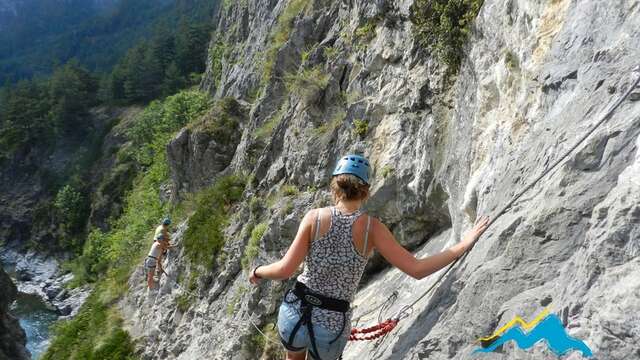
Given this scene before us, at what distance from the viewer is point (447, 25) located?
848 cm

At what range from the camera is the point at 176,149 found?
928 inches

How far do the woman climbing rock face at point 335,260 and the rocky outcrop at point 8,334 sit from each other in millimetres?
24101

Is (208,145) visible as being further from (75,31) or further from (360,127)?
(75,31)

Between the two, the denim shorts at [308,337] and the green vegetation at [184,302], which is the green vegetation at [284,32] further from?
the denim shorts at [308,337]

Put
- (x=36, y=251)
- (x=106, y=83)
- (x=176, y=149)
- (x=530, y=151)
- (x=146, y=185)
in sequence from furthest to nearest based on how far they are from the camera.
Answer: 1. (x=106, y=83)
2. (x=36, y=251)
3. (x=146, y=185)
4. (x=176, y=149)
5. (x=530, y=151)

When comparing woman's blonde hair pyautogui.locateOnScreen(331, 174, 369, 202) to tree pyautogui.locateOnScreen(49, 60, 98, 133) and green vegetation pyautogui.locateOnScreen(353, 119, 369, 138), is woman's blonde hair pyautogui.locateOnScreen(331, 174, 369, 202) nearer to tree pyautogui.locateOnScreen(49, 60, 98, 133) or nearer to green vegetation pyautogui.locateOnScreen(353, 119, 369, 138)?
green vegetation pyautogui.locateOnScreen(353, 119, 369, 138)

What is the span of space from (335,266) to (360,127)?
23.1 feet

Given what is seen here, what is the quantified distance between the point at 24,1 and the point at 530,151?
218895mm

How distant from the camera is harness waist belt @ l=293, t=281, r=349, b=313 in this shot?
4.12 meters

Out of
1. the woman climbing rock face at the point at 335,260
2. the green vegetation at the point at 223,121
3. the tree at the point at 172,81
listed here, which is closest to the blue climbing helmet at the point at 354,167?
the woman climbing rock face at the point at 335,260

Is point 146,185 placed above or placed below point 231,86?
below

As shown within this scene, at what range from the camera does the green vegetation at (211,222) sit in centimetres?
1539

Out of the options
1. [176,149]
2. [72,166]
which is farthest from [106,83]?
[176,149]

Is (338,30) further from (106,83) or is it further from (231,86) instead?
(106,83)
